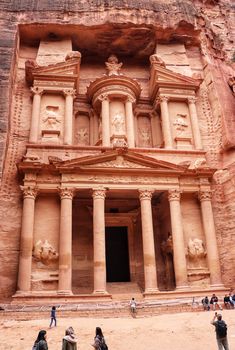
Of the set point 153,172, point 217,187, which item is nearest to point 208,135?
point 217,187

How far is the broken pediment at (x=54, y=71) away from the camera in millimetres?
21531

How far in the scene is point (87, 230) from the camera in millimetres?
19750

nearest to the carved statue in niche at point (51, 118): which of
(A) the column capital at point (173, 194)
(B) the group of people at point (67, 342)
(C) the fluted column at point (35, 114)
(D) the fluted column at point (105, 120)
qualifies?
(C) the fluted column at point (35, 114)

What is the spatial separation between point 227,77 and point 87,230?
46.9 ft

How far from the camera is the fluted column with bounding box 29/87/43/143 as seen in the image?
1988cm

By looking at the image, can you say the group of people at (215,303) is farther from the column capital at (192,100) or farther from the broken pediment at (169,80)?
the broken pediment at (169,80)

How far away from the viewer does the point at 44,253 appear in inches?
659

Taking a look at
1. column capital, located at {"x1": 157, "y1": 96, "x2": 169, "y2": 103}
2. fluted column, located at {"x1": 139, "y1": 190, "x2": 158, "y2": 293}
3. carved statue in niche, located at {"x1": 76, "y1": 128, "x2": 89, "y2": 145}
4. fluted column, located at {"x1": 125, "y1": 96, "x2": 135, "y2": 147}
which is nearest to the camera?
fluted column, located at {"x1": 139, "y1": 190, "x2": 158, "y2": 293}

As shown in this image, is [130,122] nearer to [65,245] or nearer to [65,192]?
[65,192]

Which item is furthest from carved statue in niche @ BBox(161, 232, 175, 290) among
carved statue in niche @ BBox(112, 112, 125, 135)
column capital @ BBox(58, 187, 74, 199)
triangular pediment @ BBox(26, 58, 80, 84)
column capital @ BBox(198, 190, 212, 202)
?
triangular pediment @ BBox(26, 58, 80, 84)

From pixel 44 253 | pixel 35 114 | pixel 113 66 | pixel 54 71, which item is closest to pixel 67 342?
pixel 44 253

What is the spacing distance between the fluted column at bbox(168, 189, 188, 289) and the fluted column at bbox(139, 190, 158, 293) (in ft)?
3.63

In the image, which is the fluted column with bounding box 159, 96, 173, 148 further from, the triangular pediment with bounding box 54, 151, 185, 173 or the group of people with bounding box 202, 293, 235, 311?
the group of people with bounding box 202, 293, 235, 311

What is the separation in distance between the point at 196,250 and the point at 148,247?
2672 mm
